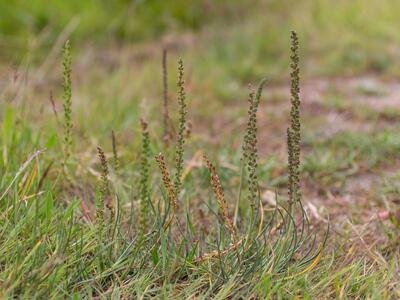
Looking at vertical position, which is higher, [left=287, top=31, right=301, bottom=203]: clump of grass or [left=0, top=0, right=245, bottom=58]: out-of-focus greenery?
[left=287, top=31, right=301, bottom=203]: clump of grass

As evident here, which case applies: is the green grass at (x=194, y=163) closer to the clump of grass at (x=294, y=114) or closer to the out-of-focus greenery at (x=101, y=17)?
the out-of-focus greenery at (x=101, y=17)

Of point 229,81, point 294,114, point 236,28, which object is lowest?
point 229,81

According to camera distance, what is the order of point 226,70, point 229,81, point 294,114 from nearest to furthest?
1. point 294,114
2. point 229,81
3. point 226,70

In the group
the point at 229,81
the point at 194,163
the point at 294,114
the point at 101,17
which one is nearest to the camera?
the point at 294,114

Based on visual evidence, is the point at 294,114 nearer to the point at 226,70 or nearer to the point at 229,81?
the point at 229,81

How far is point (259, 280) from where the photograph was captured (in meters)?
1.77

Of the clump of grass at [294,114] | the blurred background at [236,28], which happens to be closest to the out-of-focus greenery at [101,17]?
the blurred background at [236,28]

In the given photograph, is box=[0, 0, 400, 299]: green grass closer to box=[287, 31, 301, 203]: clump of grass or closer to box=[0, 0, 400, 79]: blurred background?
box=[0, 0, 400, 79]: blurred background

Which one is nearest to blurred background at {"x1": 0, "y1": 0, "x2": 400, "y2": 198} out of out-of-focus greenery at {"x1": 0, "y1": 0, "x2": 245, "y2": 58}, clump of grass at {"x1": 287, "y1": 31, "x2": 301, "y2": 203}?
out-of-focus greenery at {"x1": 0, "y1": 0, "x2": 245, "y2": 58}

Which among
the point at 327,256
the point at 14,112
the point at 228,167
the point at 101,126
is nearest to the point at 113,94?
the point at 101,126

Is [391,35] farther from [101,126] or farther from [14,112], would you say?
[14,112]

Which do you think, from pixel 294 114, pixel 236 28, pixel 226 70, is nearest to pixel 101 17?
pixel 236 28

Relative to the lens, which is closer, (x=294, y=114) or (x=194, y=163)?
(x=294, y=114)

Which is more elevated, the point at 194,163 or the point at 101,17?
the point at 101,17
